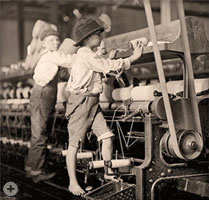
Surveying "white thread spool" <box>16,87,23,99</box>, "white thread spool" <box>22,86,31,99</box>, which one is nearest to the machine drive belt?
"white thread spool" <box>22,86,31,99</box>

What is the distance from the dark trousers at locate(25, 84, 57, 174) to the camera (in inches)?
139

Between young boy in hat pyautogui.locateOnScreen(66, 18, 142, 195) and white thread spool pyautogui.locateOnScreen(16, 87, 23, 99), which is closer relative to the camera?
young boy in hat pyautogui.locateOnScreen(66, 18, 142, 195)

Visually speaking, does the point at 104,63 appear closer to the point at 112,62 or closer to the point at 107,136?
the point at 112,62

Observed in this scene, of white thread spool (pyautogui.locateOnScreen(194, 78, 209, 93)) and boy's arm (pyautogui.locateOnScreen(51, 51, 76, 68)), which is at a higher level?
boy's arm (pyautogui.locateOnScreen(51, 51, 76, 68))

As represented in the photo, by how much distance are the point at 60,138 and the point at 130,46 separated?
189 centimetres

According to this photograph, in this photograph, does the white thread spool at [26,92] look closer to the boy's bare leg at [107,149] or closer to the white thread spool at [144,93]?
the white thread spool at [144,93]

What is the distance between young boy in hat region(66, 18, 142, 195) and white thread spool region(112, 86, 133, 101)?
1.36 ft

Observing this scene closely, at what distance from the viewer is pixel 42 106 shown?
139 inches

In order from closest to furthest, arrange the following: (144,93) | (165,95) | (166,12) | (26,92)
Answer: (165,95)
(144,93)
(26,92)
(166,12)

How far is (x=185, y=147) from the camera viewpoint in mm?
2451

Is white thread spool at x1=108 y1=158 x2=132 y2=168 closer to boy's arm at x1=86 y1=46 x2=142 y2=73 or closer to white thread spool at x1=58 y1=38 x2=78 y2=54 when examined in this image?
boy's arm at x1=86 y1=46 x2=142 y2=73

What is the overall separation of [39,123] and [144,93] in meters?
1.14

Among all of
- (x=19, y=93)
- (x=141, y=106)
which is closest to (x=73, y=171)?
(x=141, y=106)

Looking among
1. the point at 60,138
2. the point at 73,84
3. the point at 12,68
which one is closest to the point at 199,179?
the point at 73,84
